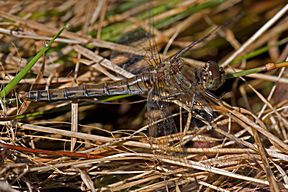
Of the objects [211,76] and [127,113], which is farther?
[127,113]

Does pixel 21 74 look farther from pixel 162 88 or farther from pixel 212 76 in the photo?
pixel 212 76

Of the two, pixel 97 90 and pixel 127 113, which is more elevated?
pixel 97 90

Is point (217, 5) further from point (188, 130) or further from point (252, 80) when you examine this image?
point (188, 130)

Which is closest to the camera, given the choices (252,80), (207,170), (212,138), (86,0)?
(207,170)

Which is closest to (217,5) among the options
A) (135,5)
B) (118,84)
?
(135,5)

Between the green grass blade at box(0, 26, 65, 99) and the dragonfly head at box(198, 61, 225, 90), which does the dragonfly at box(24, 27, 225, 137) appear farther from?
the green grass blade at box(0, 26, 65, 99)

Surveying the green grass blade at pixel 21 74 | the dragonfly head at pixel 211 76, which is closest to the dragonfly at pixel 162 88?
the dragonfly head at pixel 211 76

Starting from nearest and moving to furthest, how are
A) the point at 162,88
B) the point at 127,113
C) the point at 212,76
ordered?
the point at 212,76, the point at 162,88, the point at 127,113

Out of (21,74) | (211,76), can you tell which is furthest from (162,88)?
(21,74)
